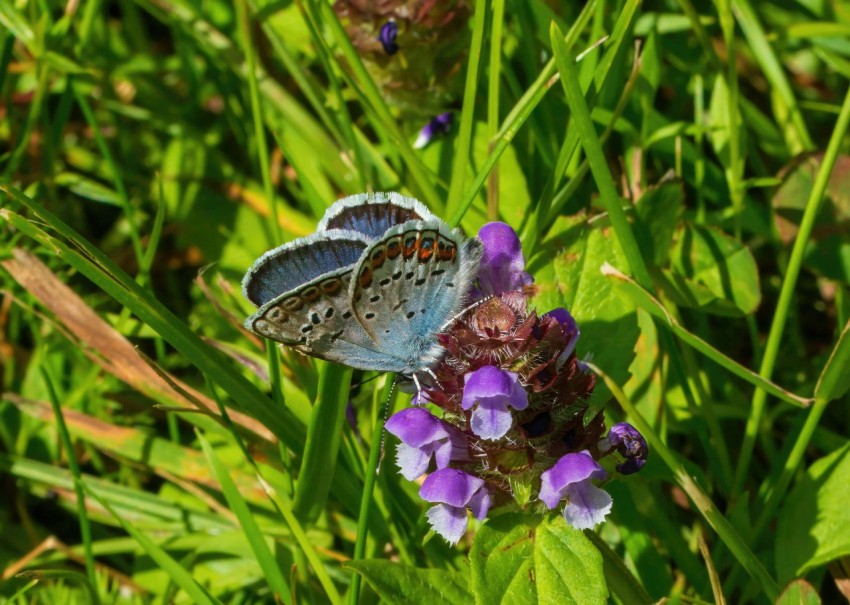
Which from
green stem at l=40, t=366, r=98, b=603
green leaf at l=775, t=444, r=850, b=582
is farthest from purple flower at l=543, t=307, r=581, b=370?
green stem at l=40, t=366, r=98, b=603

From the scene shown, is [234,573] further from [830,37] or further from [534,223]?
[830,37]

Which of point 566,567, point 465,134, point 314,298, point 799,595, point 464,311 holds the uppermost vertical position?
point 314,298

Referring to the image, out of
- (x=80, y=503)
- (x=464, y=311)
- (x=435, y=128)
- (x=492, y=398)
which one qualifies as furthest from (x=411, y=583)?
(x=435, y=128)

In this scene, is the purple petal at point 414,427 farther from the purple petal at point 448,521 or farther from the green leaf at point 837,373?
the green leaf at point 837,373

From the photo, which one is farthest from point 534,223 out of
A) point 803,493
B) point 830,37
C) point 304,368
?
point 830,37

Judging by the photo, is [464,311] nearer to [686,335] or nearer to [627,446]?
[627,446]

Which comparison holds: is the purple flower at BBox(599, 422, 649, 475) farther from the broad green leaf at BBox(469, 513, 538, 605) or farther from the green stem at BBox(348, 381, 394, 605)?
the green stem at BBox(348, 381, 394, 605)
